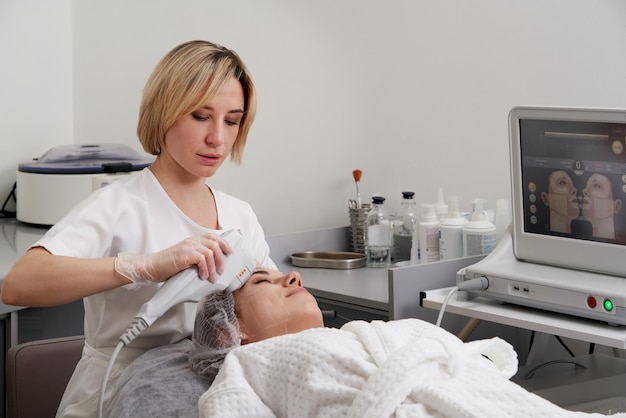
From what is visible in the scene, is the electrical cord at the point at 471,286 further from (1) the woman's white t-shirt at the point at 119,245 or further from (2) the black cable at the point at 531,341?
(1) the woman's white t-shirt at the point at 119,245

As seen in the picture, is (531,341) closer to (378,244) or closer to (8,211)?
(378,244)

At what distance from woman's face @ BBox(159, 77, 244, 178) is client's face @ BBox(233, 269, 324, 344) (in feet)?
0.99

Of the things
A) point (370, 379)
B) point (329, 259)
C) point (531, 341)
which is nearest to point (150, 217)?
point (370, 379)

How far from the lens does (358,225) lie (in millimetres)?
2727

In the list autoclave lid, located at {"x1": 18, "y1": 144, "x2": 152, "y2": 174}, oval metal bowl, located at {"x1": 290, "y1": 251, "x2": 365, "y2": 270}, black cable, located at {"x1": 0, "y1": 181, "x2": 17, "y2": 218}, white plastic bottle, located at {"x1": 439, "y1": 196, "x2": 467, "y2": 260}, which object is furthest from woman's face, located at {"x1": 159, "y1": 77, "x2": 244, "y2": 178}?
black cable, located at {"x1": 0, "y1": 181, "x2": 17, "y2": 218}

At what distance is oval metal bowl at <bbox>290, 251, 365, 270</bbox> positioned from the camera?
2578mm

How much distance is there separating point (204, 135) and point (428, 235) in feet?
2.75

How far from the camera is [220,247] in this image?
59.1 inches

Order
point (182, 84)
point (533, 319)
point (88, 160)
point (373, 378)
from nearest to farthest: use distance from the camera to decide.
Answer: point (373, 378), point (182, 84), point (533, 319), point (88, 160)

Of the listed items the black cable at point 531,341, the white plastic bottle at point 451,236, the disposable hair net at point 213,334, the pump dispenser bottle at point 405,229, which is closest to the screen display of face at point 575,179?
the white plastic bottle at point 451,236

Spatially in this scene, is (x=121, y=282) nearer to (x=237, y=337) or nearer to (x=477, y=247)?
(x=237, y=337)

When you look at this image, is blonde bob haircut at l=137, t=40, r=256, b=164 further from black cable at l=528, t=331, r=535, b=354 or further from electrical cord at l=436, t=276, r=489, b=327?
black cable at l=528, t=331, r=535, b=354

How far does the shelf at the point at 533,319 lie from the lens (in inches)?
66.1

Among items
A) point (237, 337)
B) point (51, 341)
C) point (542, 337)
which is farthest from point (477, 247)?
point (51, 341)
